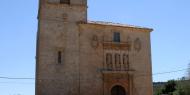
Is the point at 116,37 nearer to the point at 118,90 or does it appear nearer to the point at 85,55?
the point at 85,55

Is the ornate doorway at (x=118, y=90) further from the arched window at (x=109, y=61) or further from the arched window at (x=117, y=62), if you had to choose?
the arched window at (x=109, y=61)

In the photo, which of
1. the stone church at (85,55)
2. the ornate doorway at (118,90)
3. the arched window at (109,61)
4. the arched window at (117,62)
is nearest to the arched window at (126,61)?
the stone church at (85,55)

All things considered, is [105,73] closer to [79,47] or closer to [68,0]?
[79,47]

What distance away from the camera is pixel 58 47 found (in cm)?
3400

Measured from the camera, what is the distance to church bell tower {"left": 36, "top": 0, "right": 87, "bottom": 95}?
109 feet

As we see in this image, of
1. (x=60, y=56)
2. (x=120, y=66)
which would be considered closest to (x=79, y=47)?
(x=60, y=56)

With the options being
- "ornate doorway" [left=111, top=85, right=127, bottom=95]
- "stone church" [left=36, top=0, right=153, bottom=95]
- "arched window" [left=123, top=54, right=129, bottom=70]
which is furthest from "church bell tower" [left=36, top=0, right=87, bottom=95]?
"arched window" [left=123, top=54, right=129, bottom=70]

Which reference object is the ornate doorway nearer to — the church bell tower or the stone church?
the stone church

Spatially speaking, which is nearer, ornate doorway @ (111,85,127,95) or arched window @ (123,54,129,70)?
ornate doorway @ (111,85,127,95)

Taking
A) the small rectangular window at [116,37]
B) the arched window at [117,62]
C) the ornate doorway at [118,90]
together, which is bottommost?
the ornate doorway at [118,90]

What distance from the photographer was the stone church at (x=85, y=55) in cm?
3356

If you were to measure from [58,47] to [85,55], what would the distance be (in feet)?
8.49

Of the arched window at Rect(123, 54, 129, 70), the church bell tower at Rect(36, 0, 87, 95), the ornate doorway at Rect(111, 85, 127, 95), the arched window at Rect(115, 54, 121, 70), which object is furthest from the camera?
the arched window at Rect(123, 54, 129, 70)

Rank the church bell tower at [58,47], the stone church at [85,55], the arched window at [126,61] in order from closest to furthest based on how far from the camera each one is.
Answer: the church bell tower at [58,47] < the stone church at [85,55] < the arched window at [126,61]
